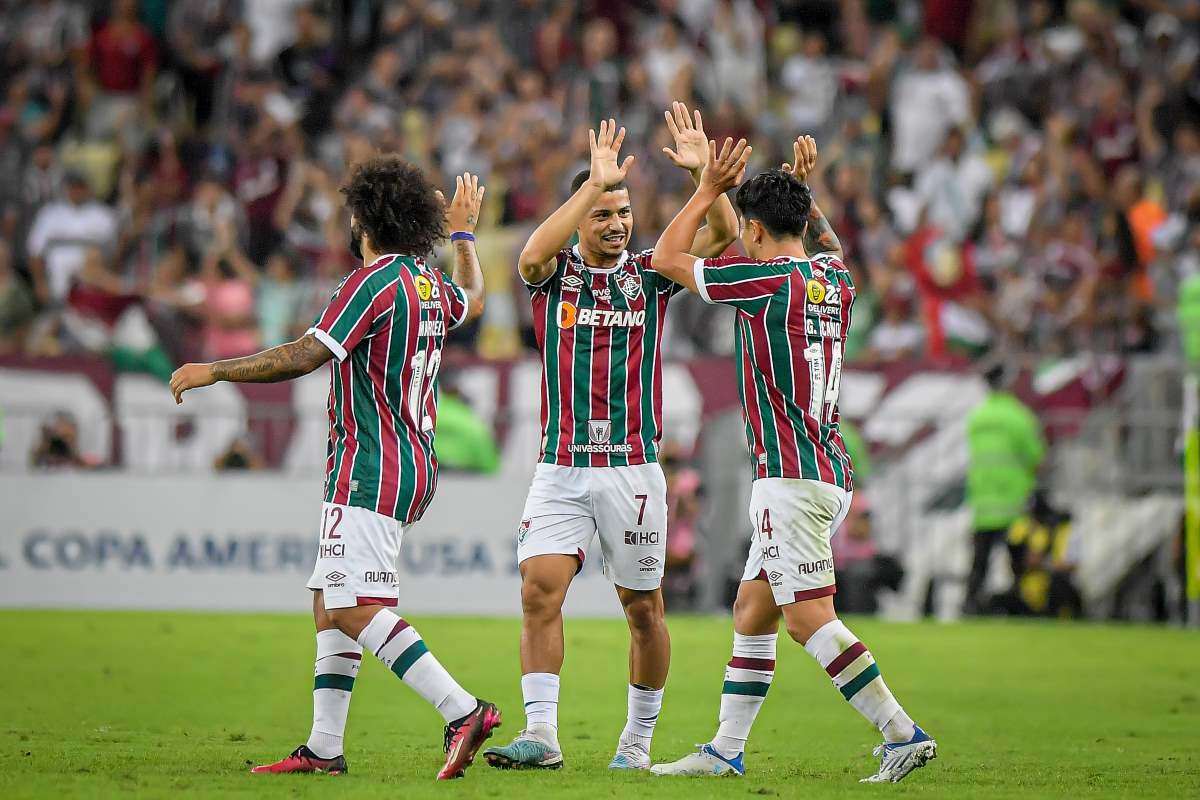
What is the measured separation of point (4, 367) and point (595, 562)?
685 cm

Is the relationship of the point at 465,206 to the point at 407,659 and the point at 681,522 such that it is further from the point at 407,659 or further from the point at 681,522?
the point at 681,522

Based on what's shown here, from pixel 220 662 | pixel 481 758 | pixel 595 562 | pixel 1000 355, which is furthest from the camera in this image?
pixel 1000 355

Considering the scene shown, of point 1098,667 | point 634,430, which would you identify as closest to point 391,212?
Answer: point 634,430

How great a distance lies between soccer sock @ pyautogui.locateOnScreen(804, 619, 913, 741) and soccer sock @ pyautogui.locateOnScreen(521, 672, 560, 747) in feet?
4.04

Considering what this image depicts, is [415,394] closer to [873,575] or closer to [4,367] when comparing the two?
[873,575]

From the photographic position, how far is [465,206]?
28.1ft

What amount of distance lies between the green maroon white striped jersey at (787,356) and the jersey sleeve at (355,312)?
1404mm

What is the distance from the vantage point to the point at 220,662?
1248cm

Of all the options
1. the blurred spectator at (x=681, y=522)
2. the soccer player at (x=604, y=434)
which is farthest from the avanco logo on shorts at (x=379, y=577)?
the blurred spectator at (x=681, y=522)

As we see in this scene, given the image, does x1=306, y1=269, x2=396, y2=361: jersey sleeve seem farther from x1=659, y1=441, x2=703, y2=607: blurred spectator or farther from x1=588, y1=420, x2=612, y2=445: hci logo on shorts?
x1=659, y1=441, x2=703, y2=607: blurred spectator

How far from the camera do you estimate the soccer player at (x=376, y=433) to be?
7352mm

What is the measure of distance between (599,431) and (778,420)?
87cm

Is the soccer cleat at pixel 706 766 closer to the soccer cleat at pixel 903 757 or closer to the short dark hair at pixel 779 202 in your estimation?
the soccer cleat at pixel 903 757

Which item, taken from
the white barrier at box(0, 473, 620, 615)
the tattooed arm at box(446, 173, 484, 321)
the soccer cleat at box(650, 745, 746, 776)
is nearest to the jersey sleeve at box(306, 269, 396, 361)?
the tattooed arm at box(446, 173, 484, 321)
